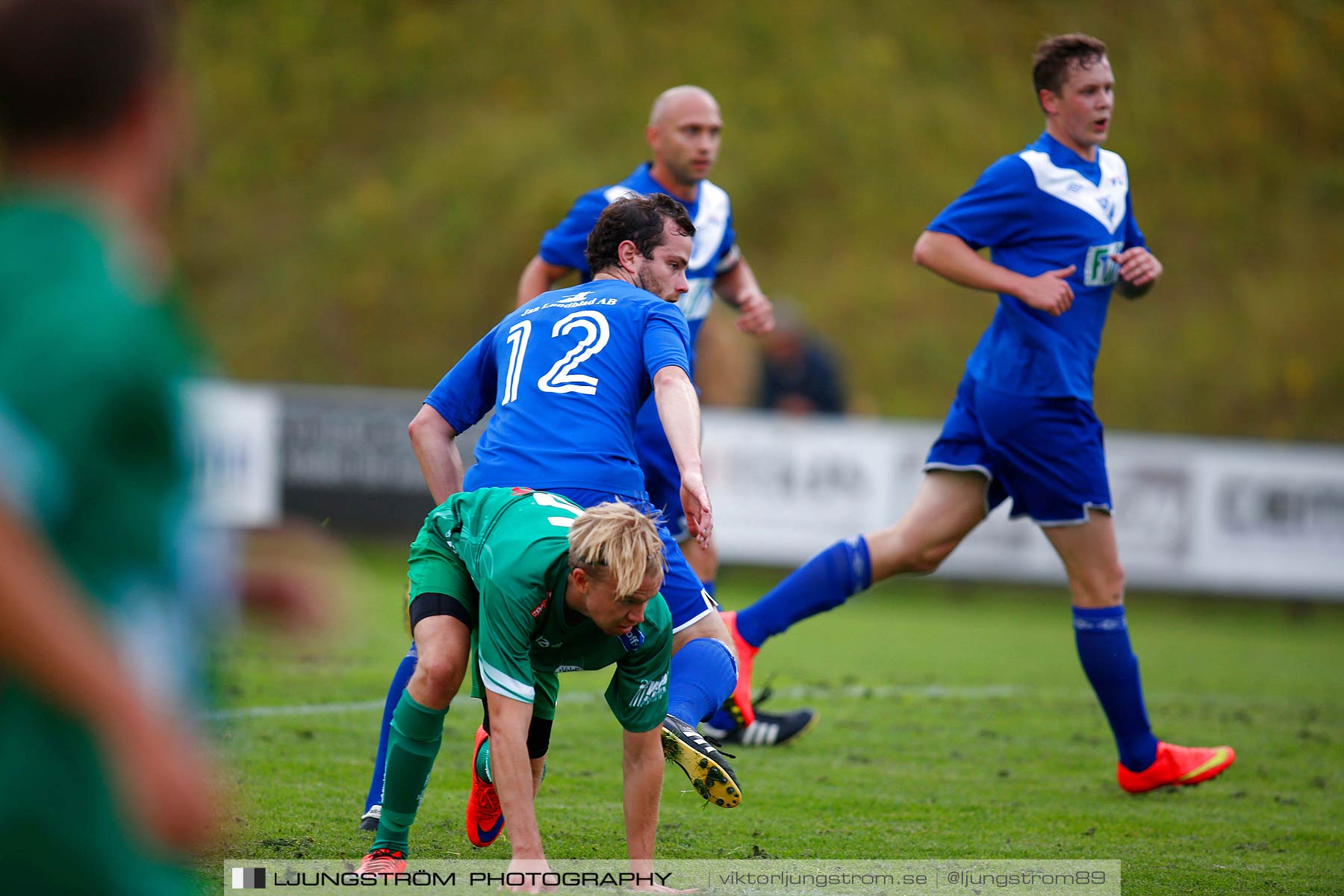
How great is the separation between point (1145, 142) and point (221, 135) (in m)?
14.8

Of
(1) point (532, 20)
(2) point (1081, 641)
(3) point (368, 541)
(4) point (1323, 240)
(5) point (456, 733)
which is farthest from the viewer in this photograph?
(1) point (532, 20)

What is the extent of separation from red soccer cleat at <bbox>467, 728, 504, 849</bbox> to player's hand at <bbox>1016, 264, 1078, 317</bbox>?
2.48 meters

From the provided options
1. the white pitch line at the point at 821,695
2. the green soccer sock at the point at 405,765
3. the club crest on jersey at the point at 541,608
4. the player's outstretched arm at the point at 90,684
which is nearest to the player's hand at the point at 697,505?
the club crest on jersey at the point at 541,608

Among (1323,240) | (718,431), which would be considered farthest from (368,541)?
(1323,240)

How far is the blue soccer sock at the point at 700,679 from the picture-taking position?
391 cm

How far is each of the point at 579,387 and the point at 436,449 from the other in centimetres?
54

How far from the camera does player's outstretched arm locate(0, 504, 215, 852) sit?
133cm

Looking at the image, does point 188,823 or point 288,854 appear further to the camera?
point 288,854

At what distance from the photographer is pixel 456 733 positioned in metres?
6.00

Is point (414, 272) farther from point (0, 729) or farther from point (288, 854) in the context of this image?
point (0, 729)

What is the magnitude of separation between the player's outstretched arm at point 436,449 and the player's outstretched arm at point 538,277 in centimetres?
152

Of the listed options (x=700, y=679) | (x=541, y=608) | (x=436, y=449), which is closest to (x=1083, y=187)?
(x=700, y=679)

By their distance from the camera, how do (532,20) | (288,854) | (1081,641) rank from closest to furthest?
(288,854) < (1081,641) < (532,20)

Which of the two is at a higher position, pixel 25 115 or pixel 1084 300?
pixel 25 115
